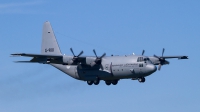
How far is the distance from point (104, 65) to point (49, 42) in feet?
30.2

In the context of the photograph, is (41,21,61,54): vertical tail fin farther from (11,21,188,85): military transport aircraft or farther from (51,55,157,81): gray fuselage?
(51,55,157,81): gray fuselage

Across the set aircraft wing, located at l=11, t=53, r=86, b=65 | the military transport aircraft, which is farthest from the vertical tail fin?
aircraft wing, located at l=11, t=53, r=86, b=65

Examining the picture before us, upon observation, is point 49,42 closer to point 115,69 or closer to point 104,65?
point 104,65

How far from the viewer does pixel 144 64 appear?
Answer: 181 ft

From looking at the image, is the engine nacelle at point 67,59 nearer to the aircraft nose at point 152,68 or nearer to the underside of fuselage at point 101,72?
the underside of fuselage at point 101,72

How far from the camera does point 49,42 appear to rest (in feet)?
211

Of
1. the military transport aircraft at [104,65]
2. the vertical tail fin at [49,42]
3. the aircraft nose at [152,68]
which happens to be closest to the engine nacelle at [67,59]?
the military transport aircraft at [104,65]

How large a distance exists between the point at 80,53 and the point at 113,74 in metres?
4.13

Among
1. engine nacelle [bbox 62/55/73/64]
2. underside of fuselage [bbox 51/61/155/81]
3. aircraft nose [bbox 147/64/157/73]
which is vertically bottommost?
underside of fuselage [bbox 51/61/155/81]

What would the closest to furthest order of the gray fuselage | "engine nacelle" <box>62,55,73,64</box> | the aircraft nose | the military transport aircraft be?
the aircraft nose, the gray fuselage, the military transport aircraft, "engine nacelle" <box>62,55,73,64</box>

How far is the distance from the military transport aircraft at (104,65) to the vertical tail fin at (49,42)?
3.04m

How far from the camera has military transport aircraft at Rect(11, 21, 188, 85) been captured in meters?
55.5

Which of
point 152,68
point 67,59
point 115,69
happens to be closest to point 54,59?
point 67,59

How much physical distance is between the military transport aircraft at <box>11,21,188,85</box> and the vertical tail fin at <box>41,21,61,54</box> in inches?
120
